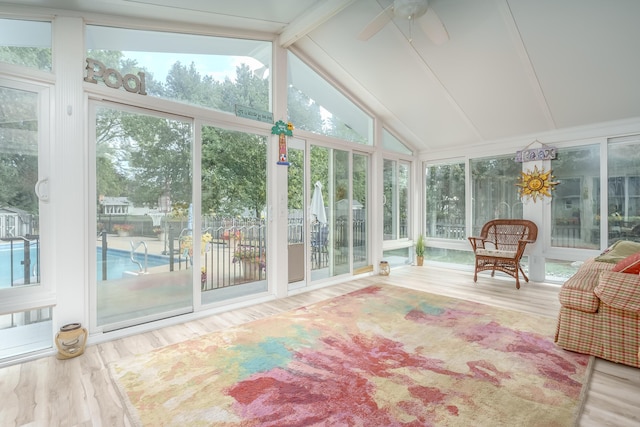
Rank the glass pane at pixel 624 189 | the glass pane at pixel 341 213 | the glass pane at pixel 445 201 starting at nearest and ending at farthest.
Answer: the glass pane at pixel 624 189 < the glass pane at pixel 341 213 < the glass pane at pixel 445 201

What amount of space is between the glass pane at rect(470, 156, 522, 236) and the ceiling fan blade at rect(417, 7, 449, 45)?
3.25 meters

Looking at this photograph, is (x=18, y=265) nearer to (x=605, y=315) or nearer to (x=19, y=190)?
(x=19, y=190)

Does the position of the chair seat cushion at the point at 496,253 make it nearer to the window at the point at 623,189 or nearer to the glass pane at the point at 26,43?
the window at the point at 623,189

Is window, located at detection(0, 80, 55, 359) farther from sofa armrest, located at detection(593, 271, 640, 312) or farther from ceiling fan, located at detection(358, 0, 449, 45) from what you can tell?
sofa armrest, located at detection(593, 271, 640, 312)

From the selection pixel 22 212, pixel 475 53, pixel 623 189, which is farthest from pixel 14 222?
pixel 623 189

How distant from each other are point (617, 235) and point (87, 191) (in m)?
6.31

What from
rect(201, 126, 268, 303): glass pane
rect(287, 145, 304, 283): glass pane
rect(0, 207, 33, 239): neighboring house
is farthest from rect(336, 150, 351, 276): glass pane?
rect(0, 207, 33, 239): neighboring house

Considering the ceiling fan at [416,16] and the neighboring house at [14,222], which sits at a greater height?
the ceiling fan at [416,16]

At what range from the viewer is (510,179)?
5.29 meters

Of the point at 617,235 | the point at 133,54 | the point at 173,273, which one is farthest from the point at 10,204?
the point at 617,235

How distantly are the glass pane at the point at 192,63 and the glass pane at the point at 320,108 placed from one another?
434 millimetres

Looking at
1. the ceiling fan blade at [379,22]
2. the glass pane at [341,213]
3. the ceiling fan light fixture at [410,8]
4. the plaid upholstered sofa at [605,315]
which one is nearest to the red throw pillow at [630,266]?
the plaid upholstered sofa at [605,315]

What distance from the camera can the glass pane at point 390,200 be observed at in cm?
577

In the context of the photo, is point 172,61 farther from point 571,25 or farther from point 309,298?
point 571,25
